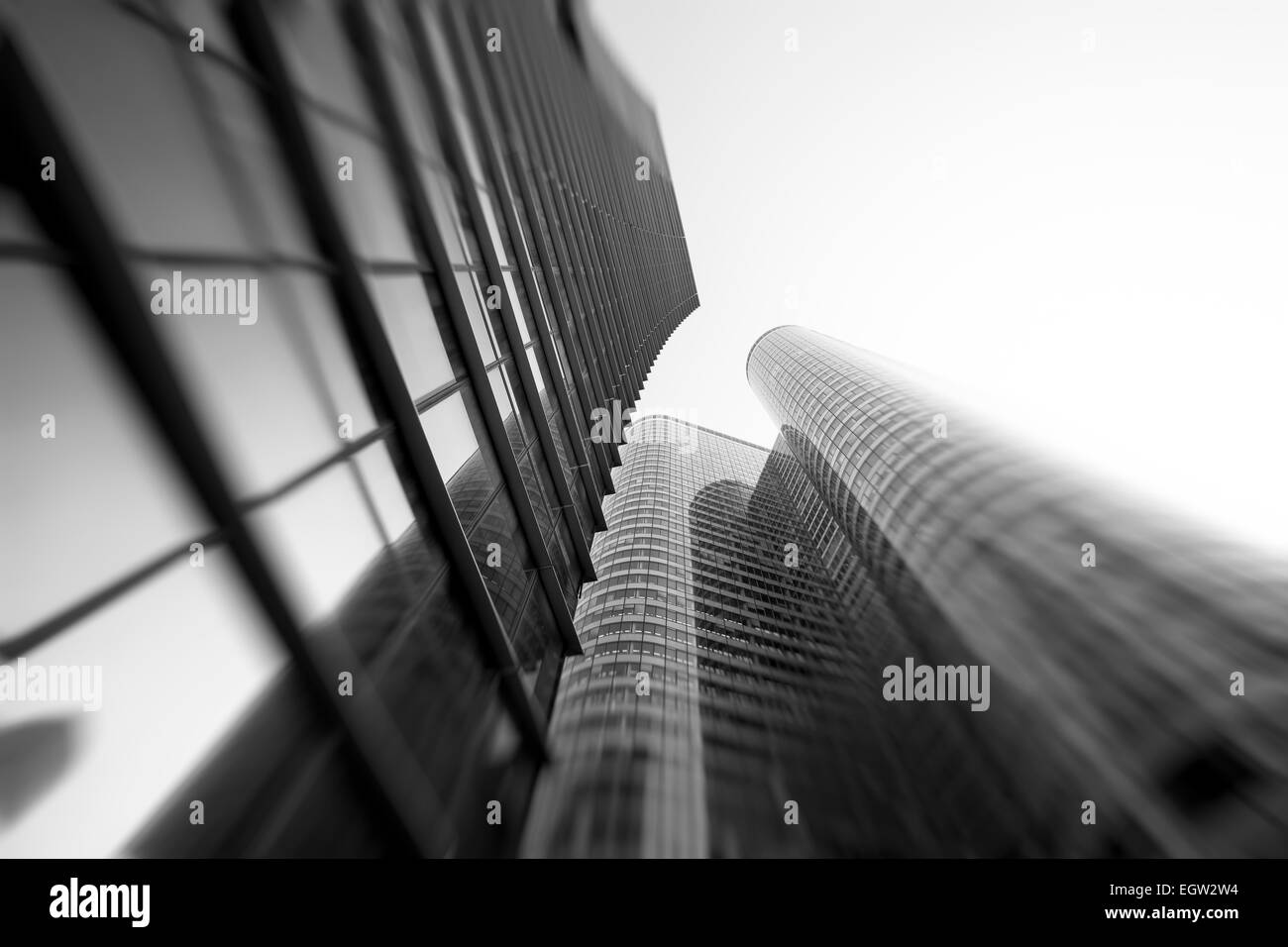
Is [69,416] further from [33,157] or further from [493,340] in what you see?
[493,340]

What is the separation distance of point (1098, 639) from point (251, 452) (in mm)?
31199

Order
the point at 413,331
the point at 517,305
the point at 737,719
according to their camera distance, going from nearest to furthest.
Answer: the point at 413,331 → the point at 517,305 → the point at 737,719

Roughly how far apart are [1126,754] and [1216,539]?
13.4 m

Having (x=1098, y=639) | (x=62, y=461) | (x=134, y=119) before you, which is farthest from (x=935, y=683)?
(x=134, y=119)

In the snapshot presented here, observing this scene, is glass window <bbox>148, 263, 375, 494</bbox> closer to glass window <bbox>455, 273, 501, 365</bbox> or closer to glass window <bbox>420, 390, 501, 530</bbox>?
glass window <bbox>420, 390, 501, 530</bbox>

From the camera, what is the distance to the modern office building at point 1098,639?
1911cm

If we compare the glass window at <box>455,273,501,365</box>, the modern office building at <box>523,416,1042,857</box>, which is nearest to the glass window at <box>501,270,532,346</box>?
the glass window at <box>455,273,501,365</box>

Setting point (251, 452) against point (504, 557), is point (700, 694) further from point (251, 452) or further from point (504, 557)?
point (251, 452)

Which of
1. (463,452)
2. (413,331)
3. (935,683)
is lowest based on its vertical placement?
(935,683)

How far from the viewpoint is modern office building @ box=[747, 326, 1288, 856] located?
62.7 feet

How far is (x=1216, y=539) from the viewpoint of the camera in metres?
28.3

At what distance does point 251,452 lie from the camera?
463 cm

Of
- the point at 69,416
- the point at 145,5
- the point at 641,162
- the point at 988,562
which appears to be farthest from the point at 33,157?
the point at 641,162

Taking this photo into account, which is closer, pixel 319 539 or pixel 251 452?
pixel 251 452
